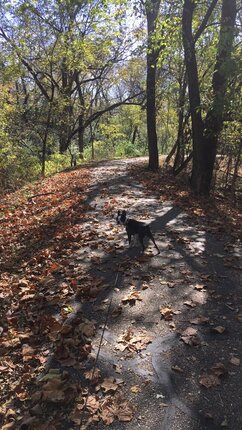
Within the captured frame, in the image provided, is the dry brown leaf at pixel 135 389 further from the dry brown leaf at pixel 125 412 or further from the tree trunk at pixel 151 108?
the tree trunk at pixel 151 108

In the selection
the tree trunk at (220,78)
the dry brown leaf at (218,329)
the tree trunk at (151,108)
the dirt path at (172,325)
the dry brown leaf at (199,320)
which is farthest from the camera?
the tree trunk at (151,108)

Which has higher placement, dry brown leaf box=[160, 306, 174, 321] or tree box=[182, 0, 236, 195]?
tree box=[182, 0, 236, 195]

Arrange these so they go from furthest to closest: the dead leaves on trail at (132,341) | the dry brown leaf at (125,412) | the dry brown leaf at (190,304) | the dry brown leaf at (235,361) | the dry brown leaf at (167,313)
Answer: the dry brown leaf at (190,304)
the dry brown leaf at (167,313)
the dead leaves on trail at (132,341)
the dry brown leaf at (235,361)
the dry brown leaf at (125,412)

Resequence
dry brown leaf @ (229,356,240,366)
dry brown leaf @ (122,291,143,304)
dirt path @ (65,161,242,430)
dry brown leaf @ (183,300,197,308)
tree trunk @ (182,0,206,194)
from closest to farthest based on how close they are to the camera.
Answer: dirt path @ (65,161,242,430) → dry brown leaf @ (229,356,240,366) → dry brown leaf @ (183,300,197,308) → dry brown leaf @ (122,291,143,304) → tree trunk @ (182,0,206,194)

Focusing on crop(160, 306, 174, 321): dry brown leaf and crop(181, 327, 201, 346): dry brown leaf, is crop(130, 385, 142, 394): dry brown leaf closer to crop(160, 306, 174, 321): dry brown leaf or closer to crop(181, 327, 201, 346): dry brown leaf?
crop(181, 327, 201, 346): dry brown leaf

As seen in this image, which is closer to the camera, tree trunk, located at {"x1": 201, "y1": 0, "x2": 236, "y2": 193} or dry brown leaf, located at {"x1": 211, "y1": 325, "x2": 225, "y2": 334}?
dry brown leaf, located at {"x1": 211, "y1": 325, "x2": 225, "y2": 334}

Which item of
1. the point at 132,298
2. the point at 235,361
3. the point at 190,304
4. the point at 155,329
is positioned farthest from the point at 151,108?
the point at 235,361

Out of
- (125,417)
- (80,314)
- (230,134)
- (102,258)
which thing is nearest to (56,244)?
(102,258)

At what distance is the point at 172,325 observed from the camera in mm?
4453

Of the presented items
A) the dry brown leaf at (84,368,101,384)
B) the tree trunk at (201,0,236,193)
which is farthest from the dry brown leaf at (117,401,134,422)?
the tree trunk at (201,0,236,193)

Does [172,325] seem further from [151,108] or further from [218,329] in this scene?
[151,108]

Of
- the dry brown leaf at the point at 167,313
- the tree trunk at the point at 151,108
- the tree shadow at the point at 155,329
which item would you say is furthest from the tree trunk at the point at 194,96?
the dry brown leaf at the point at 167,313

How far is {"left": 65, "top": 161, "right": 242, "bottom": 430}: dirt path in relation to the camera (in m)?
3.30

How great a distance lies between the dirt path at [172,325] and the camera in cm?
330
